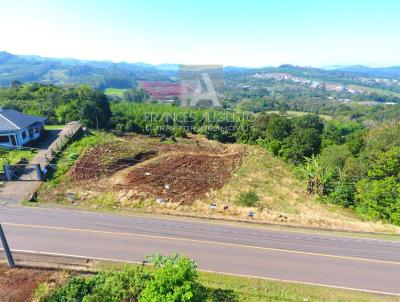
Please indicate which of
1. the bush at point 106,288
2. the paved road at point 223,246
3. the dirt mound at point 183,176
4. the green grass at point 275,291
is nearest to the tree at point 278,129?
the dirt mound at point 183,176

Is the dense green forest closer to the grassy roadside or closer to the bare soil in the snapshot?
the grassy roadside

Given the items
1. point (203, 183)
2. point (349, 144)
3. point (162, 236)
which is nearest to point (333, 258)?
point (162, 236)

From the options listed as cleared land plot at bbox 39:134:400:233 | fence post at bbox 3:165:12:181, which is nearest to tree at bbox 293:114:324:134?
cleared land plot at bbox 39:134:400:233

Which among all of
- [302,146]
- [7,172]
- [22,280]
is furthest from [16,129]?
[302,146]

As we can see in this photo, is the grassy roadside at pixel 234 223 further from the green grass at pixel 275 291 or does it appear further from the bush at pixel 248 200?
the green grass at pixel 275 291

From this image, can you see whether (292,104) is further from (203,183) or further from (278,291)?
(278,291)

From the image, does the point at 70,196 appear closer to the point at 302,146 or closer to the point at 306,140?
the point at 302,146
